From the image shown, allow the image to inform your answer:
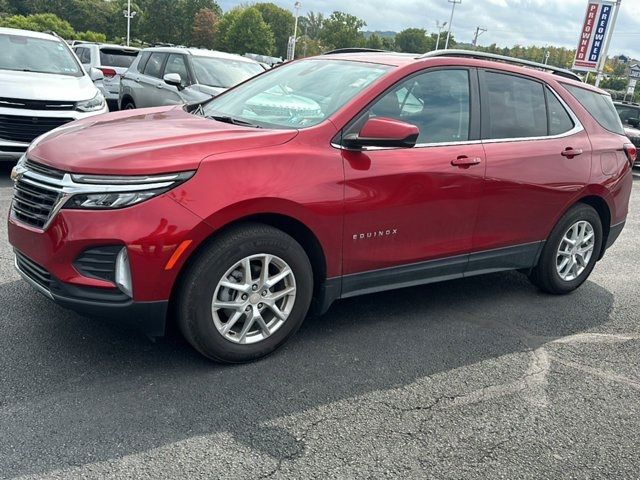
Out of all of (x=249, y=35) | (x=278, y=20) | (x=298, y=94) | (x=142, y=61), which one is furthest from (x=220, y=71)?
(x=278, y=20)

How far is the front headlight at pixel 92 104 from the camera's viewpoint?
24.9 ft

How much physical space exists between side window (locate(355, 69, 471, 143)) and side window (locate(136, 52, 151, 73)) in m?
8.31

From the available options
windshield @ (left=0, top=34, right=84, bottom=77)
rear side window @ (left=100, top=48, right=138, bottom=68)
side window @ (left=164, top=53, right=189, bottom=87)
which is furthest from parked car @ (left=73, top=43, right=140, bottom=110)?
windshield @ (left=0, top=34, right=84, bottom=77)

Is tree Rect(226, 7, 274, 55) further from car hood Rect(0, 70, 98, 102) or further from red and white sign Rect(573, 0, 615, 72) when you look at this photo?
car hood Rect(0, 70, 98, 102)

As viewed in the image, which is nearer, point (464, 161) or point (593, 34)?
point (464, 161)

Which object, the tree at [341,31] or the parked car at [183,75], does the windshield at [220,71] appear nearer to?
the parked car at [183,75]

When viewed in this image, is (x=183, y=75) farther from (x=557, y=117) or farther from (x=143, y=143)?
(x=143, y=143)

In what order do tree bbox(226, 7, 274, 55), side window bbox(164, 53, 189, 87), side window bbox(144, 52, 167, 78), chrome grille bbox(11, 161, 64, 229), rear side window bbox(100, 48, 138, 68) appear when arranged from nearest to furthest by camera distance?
chrome grille bbox(11, 161, 64, 229) → side window bbox(164, 53, 189, 87) → side window bbox(144, 52, 167, 78) → rear side window bbox(100, 48, 138, 68) → tree bbox(226, 7, 274, 55)

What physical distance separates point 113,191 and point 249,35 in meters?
Answer: 82.1

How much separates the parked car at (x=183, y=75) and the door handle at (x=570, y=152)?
18.0 feet

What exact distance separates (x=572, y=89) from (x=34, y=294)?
14.6ft

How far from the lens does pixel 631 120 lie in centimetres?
1511

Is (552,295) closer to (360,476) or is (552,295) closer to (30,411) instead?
(360,476)

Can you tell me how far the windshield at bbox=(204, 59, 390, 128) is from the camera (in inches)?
150
